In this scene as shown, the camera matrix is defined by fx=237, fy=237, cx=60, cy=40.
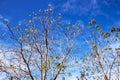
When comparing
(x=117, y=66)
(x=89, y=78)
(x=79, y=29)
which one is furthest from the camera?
(x=89, y=78)

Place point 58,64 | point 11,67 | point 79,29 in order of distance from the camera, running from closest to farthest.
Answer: point 11,67 → point 58,64 → point 79,29

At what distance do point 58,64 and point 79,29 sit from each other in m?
3.16

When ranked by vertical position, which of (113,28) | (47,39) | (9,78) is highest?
(113,28)

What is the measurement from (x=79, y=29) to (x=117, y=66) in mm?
9606

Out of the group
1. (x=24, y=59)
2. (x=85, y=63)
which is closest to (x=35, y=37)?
(x=24, y=59)

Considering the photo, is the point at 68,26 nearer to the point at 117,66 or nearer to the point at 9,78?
the point at 9,78

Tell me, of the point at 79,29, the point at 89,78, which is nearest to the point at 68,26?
the point at 79,29

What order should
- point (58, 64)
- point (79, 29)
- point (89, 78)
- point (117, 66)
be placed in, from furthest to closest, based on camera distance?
point (89, 78)
point (117, 66)
point (79, 29)
point (58, 64)

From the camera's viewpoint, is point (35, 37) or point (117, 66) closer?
point (35, 37)

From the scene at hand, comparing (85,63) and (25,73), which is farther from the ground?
(85,63)

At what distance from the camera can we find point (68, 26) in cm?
1547

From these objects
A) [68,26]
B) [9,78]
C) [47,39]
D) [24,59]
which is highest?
[68,26]

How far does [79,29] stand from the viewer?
15391 mm

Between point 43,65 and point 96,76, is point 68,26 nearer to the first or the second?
point 43,65
